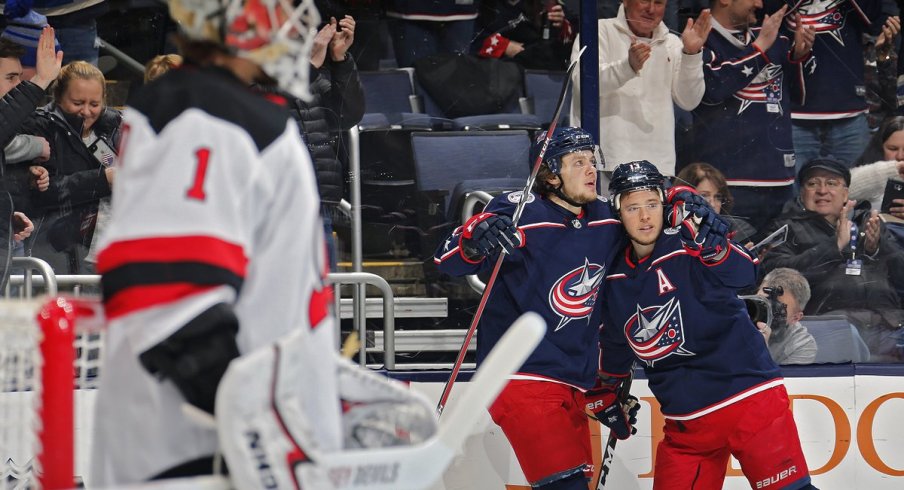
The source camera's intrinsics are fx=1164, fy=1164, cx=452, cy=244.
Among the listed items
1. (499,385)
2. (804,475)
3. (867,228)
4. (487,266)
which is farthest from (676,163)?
(499,385)

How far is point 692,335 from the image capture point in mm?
3104

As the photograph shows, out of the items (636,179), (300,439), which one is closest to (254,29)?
(300,439)

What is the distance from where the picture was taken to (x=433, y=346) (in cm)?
359

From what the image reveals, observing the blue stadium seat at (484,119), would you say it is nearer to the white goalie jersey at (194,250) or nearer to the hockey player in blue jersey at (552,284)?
the hockey player in blue jersey at (552,284)

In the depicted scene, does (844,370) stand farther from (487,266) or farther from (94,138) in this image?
(94,138)

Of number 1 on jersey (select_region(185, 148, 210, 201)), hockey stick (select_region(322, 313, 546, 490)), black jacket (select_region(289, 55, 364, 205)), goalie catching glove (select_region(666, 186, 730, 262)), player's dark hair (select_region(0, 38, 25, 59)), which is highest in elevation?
player's dark hair (select_region(0, 38, 25, 59))

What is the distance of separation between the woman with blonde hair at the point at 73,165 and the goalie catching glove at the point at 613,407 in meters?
1.54

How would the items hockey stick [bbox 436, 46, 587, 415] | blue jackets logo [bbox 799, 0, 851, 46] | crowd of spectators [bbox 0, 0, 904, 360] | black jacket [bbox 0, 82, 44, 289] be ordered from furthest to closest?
blue jackets logo [bbox 799, 0, 851, 46], crowd of spectators [bbox 0, 0, 904, 360], black jacket [bbox 0, 82, 44, 289], hockey stick [bbox 436, 46, 587, 415]

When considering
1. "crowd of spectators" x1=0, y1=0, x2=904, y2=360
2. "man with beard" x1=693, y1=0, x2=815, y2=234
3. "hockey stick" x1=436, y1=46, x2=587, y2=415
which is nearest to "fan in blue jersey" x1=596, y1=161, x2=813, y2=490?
Answer: "hockey stick" x1=436, y1=46, x2=587, y2=415

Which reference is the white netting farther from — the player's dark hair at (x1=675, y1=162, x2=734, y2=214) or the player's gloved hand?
the player's dark hair at (x1=675, y1=162, x2=734, y2=214)

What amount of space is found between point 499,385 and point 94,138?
2551 mm

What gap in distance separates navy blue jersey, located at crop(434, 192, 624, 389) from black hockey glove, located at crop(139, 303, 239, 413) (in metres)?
1.84

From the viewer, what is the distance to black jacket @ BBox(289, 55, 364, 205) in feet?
11.8

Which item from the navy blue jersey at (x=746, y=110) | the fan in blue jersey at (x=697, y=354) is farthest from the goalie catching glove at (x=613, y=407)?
the navy blue jersey at (x=746, y=110)
